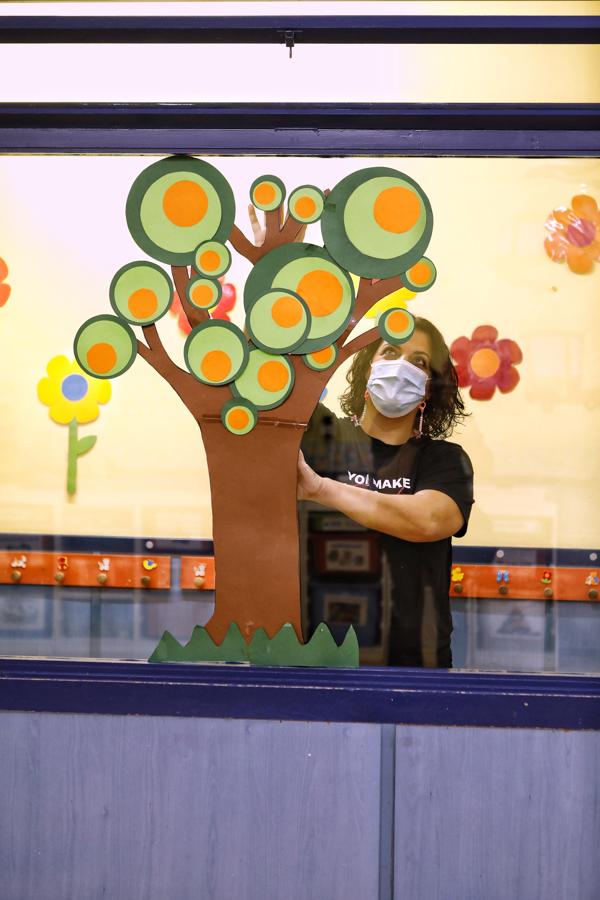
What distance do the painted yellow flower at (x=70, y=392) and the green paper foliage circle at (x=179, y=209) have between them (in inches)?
13.6

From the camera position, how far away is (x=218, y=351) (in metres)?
2.13

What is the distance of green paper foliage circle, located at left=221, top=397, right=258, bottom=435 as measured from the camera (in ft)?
7.00

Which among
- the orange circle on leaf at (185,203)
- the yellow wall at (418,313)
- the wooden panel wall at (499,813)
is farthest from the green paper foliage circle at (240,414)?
the wooden panel wall at (499,813)

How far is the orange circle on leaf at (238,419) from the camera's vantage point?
2.13 m

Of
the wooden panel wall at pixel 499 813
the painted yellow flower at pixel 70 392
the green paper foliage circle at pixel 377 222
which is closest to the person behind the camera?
the wooden panel wall at pixel 499 813

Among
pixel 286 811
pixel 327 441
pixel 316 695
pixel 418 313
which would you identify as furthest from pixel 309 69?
pixel 286 811

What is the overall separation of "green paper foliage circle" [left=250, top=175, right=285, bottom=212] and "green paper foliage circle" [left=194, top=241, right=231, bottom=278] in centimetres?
14

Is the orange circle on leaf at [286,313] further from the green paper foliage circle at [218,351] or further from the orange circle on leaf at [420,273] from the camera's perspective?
the orange circle on leaf at [420,273]

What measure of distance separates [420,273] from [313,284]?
255 millimetres

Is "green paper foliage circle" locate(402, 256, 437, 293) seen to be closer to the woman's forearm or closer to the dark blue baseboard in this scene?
the woman's forearm

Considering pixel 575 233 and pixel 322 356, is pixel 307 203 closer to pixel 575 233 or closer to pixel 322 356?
pixel 322 356

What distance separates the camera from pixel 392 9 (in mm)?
3359

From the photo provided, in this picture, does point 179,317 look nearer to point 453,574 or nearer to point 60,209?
point 60,209

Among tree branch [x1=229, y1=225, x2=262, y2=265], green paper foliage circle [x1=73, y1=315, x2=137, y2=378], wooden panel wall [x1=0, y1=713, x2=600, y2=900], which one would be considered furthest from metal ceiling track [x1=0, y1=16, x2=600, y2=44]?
wooden panel wall [x1=0, y1=713, x2=600, y2=900]
